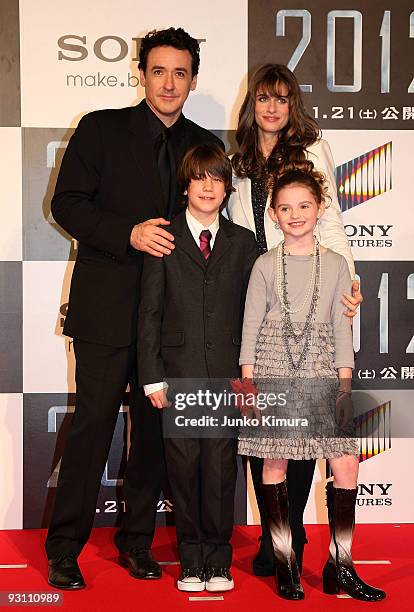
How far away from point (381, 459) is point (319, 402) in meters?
1.06

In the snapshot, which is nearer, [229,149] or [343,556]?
[343,556]

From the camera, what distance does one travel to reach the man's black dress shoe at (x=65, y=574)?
246 centimetres

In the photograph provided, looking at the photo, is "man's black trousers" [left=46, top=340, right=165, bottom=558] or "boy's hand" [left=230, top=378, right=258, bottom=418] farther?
"man's black trousers" [left=46, top=340, right=165, bottom=558]

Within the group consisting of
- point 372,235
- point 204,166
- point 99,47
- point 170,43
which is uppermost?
point 99,47

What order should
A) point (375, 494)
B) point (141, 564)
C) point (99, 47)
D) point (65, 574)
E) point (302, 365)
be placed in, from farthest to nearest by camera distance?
point (375, 494) → point (99, 47) → point (141, 564) → point (65, 574) → point (302, 365)

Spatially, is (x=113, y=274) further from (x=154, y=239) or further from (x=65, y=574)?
(x=65, y=574)

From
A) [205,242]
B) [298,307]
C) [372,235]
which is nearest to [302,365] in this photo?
[298,307]

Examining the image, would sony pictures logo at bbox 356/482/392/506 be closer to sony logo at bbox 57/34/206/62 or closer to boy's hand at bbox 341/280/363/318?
boy's hand at bbox 341/280/363/318

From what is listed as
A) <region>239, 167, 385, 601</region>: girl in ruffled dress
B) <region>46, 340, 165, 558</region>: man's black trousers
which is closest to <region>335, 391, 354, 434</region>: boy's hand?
<region>239, 167, 385, 601</region>: girl in ruffled dress

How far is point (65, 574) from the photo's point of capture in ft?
8.14

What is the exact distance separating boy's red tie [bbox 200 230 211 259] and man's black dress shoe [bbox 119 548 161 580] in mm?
963

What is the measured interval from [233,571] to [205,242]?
104 cm

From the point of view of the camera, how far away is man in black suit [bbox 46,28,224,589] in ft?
8.34

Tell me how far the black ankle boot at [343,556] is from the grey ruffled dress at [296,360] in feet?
0.46
